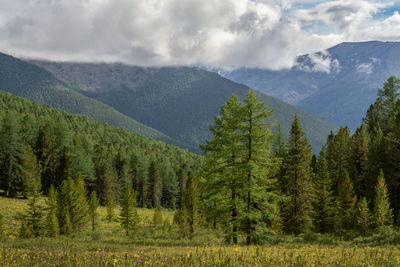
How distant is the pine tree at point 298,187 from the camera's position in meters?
32.5

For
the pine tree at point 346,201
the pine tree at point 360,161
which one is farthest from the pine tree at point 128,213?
the pine tree at point 360,161

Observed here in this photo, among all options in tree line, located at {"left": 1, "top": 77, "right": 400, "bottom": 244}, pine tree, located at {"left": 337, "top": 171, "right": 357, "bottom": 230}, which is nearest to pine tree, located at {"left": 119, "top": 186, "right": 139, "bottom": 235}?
tree line, located at {"left": 1, "top": 77, "right": 400, "bottom": 244}

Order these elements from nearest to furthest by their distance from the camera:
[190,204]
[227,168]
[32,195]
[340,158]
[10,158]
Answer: [227,168] → [32,195] → [190,204] → [340,158] → [10,158]

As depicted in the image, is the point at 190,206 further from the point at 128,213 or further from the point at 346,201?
the point at 346,201

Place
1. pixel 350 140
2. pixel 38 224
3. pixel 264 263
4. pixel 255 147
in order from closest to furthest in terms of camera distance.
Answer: pixel 264 263
pixel 255 147
pixel 38 224
pixel 350 140

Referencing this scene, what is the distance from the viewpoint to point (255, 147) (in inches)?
786

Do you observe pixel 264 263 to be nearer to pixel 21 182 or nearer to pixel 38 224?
pixel 38 224

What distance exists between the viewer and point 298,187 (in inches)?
1289

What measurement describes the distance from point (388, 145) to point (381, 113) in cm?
2442

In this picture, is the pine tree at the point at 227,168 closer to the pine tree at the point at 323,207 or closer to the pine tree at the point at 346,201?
the pine tree at the point at 323,207

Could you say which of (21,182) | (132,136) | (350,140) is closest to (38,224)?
(21,182)

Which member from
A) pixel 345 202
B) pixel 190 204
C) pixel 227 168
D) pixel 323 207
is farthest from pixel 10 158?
pixel 345 202

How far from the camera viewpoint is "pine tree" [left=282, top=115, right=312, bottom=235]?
32469 millimetres

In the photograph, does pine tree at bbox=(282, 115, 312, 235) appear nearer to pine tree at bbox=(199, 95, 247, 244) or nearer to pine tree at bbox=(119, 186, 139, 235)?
pine tree at bbox=(199, 95, 247, 244)
